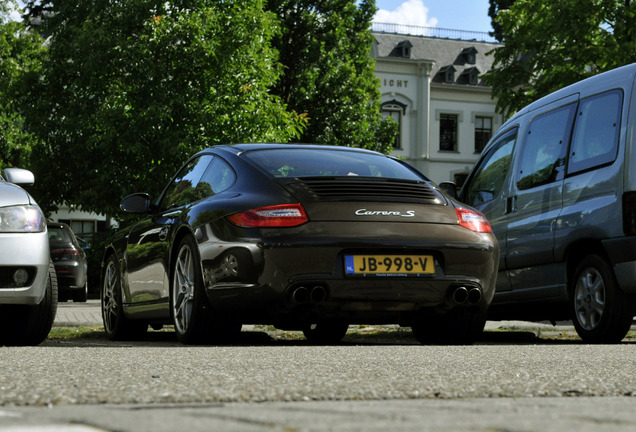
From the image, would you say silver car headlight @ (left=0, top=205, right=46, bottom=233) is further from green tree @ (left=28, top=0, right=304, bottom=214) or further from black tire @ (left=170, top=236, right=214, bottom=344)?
green tree @ (left=28, top=0, right=304, bottom=214)

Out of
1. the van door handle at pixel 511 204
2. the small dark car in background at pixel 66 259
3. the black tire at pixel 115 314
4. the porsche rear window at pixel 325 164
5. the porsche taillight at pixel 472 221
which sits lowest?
the small dark car in background at pixel 66 259

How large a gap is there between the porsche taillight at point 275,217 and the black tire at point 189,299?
521mm

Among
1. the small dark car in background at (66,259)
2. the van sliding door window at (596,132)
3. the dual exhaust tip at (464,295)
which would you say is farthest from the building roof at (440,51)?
the dual exhaust tip at (464,295)

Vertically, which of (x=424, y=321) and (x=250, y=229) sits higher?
(x=250, y=229)

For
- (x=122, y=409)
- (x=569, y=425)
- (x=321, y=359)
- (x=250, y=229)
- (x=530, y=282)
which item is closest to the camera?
(x=569, y=425)

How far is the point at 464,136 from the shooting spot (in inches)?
Result: 2094

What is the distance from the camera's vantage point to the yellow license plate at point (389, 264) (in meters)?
6.48

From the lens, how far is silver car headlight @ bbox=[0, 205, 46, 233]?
680 centimetres

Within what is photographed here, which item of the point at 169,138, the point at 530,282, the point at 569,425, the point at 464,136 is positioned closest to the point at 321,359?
the point at 569,425

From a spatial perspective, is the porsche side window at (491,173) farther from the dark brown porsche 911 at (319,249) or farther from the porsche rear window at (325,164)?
the dark brown porsche 911 at (319,249)

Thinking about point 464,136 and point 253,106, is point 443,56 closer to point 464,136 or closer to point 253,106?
point 464,136

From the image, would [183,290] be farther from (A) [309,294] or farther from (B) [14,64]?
(B) [14,64]

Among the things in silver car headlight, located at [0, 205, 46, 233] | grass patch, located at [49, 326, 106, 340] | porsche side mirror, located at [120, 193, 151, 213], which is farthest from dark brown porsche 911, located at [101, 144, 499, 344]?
grass patch, located at [49, 326, 106, 340]

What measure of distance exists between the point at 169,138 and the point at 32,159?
4930 mm
